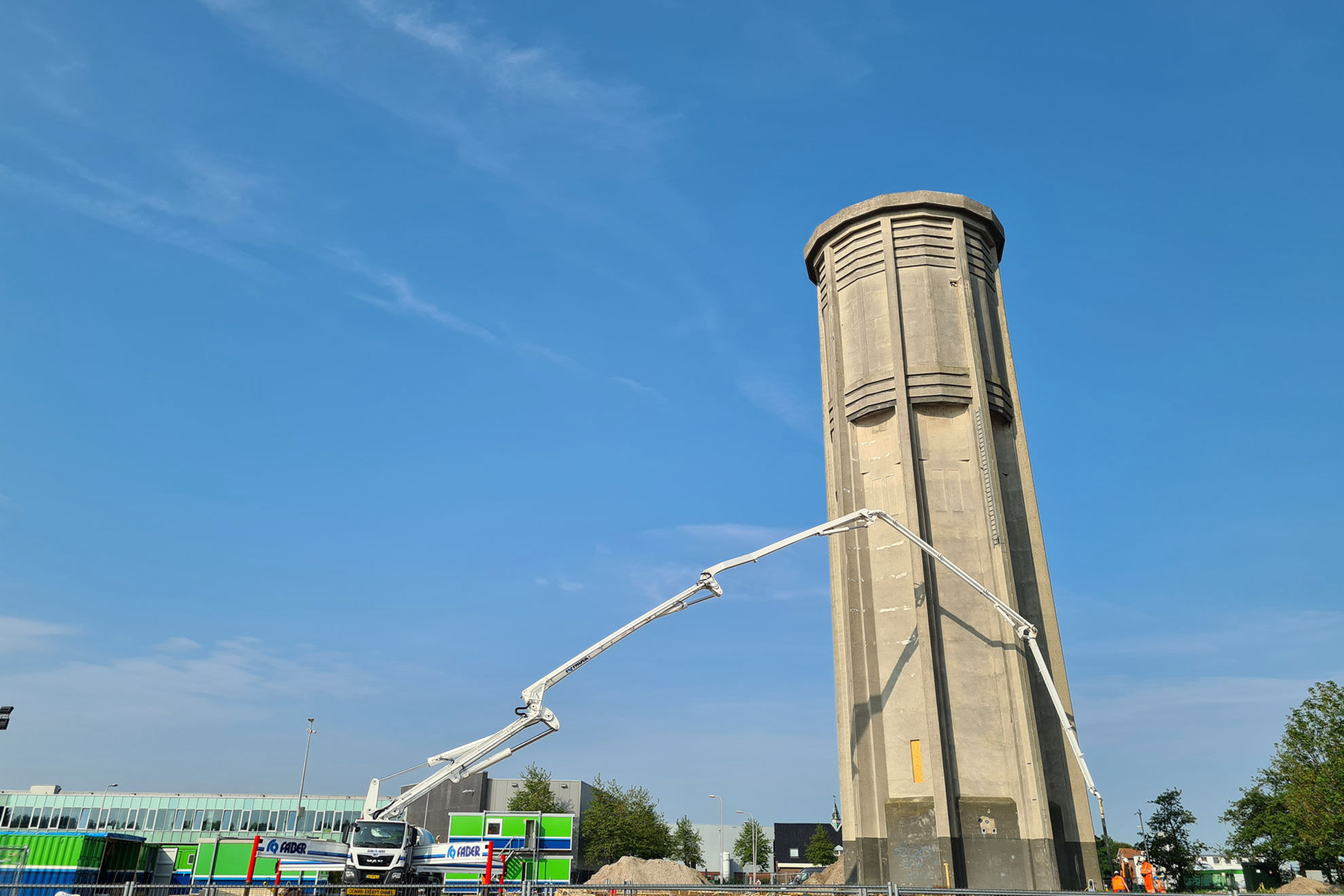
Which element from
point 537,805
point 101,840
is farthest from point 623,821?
point 101,840

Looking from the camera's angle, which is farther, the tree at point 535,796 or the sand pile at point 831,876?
the tree at point 535,796

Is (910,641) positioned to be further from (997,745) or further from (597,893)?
(597,893)

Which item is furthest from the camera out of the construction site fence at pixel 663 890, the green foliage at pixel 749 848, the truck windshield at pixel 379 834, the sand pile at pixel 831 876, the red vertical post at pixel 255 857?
the green foliage at pixel 749 848

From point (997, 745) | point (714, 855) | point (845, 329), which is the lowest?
point (714, 855)

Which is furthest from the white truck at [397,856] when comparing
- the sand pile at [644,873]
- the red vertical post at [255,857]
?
the sand pile at [644,873]

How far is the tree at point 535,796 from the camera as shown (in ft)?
239

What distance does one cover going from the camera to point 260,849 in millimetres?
29109

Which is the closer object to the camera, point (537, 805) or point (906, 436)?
point (906, 436)

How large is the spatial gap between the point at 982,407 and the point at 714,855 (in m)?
111

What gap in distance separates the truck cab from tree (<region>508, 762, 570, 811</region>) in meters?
46.8

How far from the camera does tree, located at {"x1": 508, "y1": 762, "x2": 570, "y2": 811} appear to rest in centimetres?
7288

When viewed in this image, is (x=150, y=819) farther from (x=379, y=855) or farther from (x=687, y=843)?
(x=379, y=855)

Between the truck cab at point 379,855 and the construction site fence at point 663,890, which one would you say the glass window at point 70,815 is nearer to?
the truck cab at point 379,855

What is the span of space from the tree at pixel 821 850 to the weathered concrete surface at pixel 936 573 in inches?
2846
